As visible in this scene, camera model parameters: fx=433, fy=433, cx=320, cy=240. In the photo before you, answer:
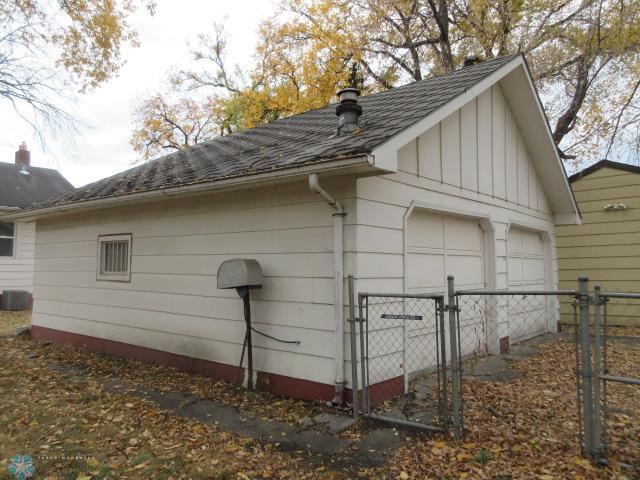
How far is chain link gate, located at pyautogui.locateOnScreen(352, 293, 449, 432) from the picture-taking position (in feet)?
13.0

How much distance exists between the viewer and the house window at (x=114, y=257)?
7.14 m

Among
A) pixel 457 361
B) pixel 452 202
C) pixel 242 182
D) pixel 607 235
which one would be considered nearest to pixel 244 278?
pixel 242 182

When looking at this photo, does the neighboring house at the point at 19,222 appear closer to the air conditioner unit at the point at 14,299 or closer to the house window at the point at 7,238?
the house window at the point at 7,238

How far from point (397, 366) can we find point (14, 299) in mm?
14176

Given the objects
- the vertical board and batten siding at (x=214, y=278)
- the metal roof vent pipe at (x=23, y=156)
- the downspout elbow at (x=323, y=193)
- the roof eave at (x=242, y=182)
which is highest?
the metal roof vent pipe at (x=23, y=156)

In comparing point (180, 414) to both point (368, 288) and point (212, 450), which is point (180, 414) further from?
point (368, 288)

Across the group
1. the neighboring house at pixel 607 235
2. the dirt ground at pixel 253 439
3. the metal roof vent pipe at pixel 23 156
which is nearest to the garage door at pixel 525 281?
the neighboring house at pixel 607 235

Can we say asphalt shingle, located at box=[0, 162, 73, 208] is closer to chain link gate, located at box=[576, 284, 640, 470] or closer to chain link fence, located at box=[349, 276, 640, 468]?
chain link fence, located at box=[349, 276, 640, 468]

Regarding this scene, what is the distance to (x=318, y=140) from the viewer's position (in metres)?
5.21

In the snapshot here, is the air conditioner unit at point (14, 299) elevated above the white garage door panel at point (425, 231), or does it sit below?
below

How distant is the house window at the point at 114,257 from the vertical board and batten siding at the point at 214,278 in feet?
0.42

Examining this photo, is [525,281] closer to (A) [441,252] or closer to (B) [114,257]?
(A) [441,252]

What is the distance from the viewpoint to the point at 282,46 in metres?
18.3

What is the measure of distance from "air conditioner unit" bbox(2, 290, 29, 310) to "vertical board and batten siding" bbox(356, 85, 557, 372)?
14048 millimetres
